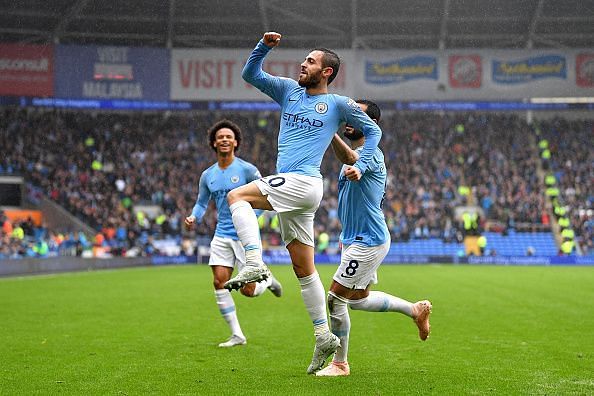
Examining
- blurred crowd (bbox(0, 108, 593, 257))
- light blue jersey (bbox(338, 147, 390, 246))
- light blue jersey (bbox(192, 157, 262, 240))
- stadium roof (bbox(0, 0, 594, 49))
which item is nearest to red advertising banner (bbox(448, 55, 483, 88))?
stadium roof (bbox(0, 0, 594, 49))

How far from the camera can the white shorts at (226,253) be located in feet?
33.3

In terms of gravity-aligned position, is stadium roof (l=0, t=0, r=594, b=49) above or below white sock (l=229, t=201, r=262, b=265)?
above

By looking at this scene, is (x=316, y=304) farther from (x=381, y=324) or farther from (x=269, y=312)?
(x=269, y=312)

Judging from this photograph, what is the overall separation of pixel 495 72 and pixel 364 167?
39.8 meters

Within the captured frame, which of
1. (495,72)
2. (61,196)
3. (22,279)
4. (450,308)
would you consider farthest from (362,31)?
(450,308)

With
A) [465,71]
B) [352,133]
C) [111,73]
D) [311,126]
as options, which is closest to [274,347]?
[352,133]

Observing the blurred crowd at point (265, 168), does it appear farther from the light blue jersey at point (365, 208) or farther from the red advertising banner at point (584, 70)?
the light blue jersey at point (365, 208)

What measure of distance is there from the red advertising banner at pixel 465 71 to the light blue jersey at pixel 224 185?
3614 cm

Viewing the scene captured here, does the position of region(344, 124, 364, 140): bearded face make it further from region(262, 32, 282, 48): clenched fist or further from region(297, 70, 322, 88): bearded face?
region(262, 32, 282, 48): clenched fist

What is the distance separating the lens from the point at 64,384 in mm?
6746

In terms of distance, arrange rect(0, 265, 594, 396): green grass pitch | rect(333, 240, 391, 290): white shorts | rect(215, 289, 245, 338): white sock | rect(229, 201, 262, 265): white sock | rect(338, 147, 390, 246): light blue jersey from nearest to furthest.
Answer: rect(229, 201, 262, 265): white sock, rect(0, 265, 594, 396): green grass pitch, rect(333, 240, 391, 290): white shorts, rect(338, 147, 390, 246): light blue jersey, rect(215, 289, 245, 338): white sock

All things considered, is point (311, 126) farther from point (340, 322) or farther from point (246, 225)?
point (340, 322)

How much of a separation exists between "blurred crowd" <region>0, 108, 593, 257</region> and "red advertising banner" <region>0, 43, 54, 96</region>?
9.30ft

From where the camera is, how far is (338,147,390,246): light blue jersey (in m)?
7.45
